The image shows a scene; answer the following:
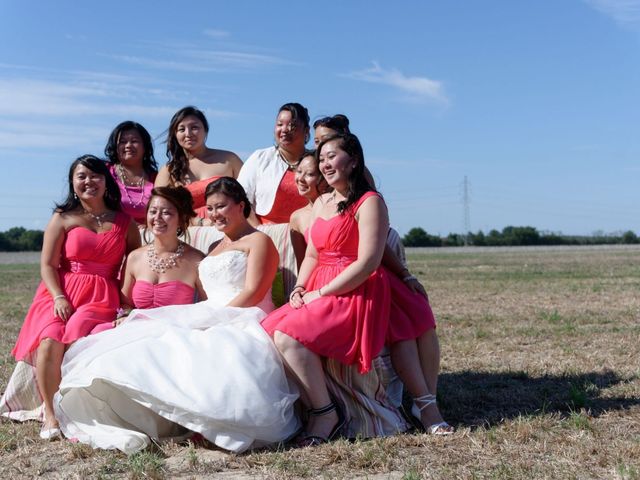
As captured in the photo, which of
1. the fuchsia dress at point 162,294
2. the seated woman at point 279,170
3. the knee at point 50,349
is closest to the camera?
the knee at point 50,349

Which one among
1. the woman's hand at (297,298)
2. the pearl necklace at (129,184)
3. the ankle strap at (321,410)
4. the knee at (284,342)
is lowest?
the ankle strap at (321,410)

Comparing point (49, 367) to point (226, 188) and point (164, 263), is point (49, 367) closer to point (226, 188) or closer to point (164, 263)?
point (164, 263)

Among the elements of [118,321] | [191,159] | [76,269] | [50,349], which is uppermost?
[191,159]

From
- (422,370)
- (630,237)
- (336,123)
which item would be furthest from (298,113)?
(630,237)

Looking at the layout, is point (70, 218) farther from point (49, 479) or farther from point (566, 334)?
point (566, 334)

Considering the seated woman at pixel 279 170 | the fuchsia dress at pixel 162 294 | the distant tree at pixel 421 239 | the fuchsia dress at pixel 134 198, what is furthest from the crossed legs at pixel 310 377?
the distant tree at pixel 421 239

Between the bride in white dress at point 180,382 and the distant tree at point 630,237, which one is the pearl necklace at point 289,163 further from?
the distant tree at point 630,237

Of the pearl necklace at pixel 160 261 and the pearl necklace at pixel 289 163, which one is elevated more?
the pearl necklace at pixel 289 163

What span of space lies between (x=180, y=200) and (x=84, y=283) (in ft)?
3.10

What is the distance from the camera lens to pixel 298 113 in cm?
705

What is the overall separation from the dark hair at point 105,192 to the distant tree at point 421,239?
64.6 m

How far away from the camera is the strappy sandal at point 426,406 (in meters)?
5.65

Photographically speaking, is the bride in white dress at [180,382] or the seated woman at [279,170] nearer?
the bride in white dress at [180,382]

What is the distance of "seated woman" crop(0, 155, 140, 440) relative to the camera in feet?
20.3
